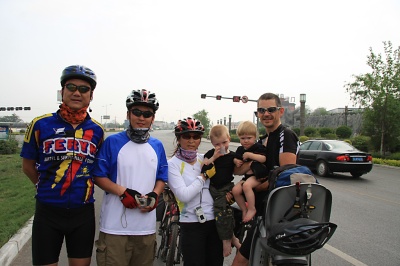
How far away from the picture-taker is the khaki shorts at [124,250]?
98.3 inches

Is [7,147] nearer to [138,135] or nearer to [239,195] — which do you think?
[138,135]

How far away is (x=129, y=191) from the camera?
8.27 ft

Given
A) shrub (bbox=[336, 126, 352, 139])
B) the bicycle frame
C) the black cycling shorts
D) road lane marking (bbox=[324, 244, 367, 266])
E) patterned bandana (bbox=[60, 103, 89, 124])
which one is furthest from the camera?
shrub (bbox=[336, 126, 352, 139])

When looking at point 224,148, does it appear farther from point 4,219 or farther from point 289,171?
point 4,219

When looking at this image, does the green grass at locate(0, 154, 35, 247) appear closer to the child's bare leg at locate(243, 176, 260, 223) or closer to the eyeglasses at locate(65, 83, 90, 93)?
the eyeglasses at locate(65, 83, 90, 93)

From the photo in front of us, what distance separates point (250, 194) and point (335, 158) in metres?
10.8

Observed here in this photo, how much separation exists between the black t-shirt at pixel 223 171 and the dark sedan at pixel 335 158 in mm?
9742

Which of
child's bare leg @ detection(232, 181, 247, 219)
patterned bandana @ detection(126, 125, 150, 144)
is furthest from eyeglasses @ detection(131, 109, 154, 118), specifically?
child's bare leg @ detection(232, 181, 247, 219)

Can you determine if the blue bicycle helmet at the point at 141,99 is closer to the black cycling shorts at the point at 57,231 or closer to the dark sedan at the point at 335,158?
the black cycling shorts at the point at 57,231

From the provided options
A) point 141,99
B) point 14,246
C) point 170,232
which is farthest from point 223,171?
point 14,246

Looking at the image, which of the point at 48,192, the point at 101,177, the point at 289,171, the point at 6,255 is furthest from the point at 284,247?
the point at 6,255

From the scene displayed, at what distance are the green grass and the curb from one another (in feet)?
0.31

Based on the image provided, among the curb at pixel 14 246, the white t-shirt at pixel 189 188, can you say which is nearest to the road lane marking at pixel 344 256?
the white t-shirt at pixel 189 188

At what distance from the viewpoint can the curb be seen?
4.13m
